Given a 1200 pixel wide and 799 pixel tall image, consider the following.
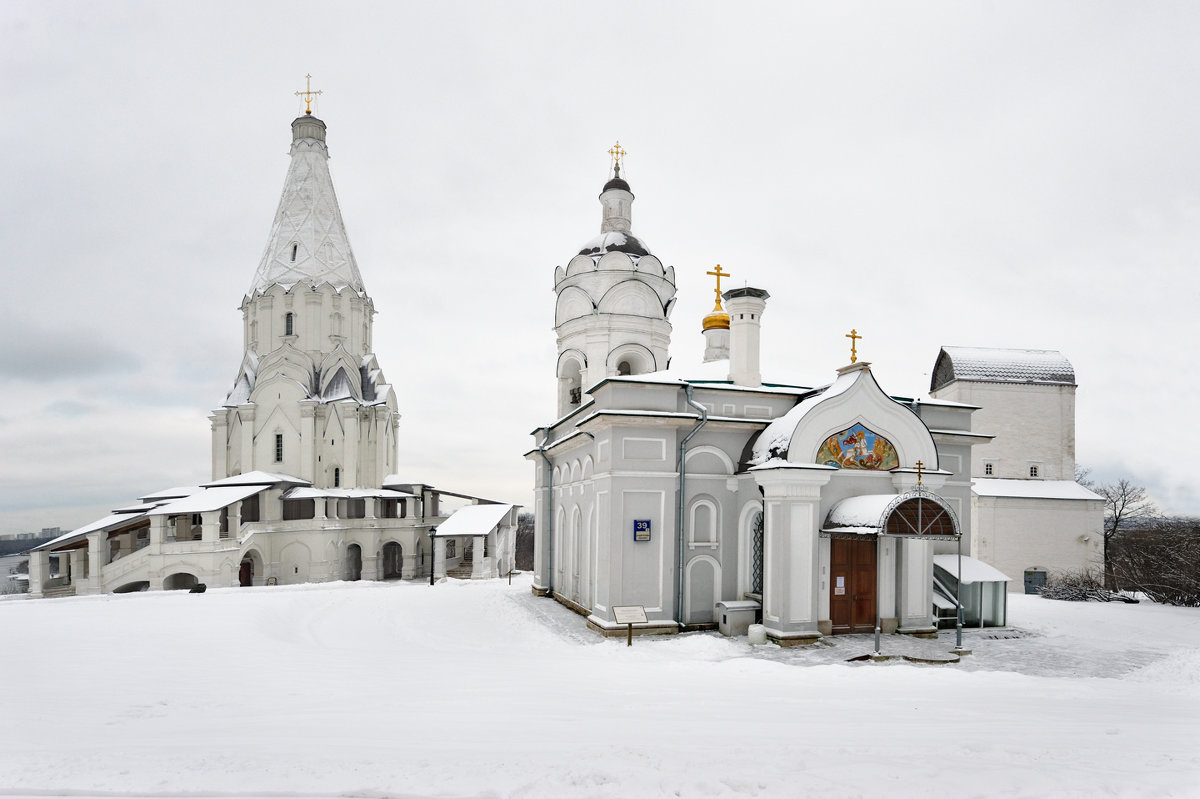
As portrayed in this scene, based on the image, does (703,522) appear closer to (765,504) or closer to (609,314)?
(765,504)

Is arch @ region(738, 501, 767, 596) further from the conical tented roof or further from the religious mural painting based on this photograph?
the conical tented roof

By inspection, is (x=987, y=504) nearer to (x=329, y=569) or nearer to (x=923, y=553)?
(x=923, y=553)

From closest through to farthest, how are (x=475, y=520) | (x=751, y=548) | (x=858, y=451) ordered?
(x=858, y=451)
(x=751, y=548)
(x=475, y=520)

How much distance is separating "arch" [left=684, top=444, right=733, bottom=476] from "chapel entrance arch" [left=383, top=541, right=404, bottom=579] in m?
30.2

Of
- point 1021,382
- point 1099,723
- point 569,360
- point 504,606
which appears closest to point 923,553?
point 1099,723

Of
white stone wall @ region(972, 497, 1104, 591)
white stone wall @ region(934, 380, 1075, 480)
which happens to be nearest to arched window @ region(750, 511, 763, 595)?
white stone wall @ region(972, 497, 1104, 591)

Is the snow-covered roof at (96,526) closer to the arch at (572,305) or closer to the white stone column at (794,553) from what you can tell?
the arch at (572,305)

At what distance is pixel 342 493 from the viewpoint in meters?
37.2

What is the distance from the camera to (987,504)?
25625 mm

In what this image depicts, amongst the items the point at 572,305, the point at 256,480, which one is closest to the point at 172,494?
the point at 256,480

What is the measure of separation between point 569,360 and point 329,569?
21502mm

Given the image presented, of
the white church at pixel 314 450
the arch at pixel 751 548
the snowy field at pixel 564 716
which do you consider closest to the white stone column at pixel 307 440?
the white church at pixel 314 450

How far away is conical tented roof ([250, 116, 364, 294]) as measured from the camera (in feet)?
131

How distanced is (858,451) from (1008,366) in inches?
735
